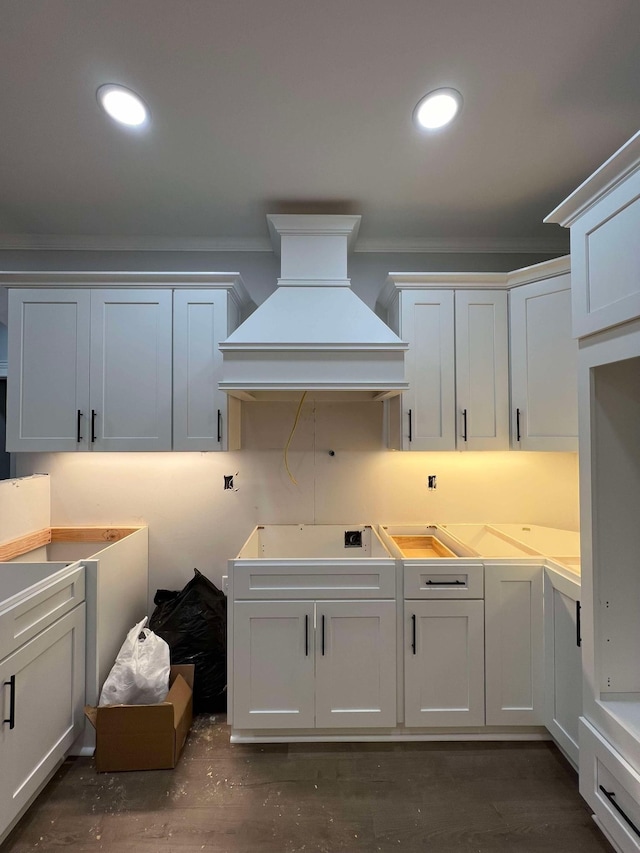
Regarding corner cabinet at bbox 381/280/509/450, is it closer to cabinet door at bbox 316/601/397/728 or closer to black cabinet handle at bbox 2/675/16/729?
cabinet door at bbox 316/601/397/728

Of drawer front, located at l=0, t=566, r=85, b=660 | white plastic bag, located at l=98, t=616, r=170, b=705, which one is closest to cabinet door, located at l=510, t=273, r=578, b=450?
white plastic bag, located at l=98, t=616, r=170, b=705

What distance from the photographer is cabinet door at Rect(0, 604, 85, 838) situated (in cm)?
135

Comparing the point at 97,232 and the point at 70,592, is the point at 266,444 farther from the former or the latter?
the point at 97,232

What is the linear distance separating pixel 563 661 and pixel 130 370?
8.19ft

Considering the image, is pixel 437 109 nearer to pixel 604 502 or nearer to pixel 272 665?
pixel 604 502

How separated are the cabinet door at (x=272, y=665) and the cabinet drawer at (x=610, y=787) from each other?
1.05 meters

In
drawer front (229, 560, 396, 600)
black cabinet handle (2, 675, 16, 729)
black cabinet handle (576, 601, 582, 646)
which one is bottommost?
black cabinet handle (2, 675, 16, 729)

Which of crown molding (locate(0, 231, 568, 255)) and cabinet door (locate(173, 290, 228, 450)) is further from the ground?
crown molding (locate(0, 231, 568, 255))

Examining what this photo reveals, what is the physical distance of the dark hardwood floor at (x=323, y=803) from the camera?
1.40 m

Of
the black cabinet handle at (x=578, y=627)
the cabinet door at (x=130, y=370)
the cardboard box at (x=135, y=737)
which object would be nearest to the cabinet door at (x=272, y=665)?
the cardboard box at (x=135, y=737)

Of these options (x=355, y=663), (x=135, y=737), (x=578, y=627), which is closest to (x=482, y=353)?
(x=578, y=627)

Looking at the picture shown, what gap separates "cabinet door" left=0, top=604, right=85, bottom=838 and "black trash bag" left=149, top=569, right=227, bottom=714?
0.44m

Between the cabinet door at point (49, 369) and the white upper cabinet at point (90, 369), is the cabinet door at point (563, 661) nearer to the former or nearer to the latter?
the white upper cabinet at point (90, 369)

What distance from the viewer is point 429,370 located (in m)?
2.15
